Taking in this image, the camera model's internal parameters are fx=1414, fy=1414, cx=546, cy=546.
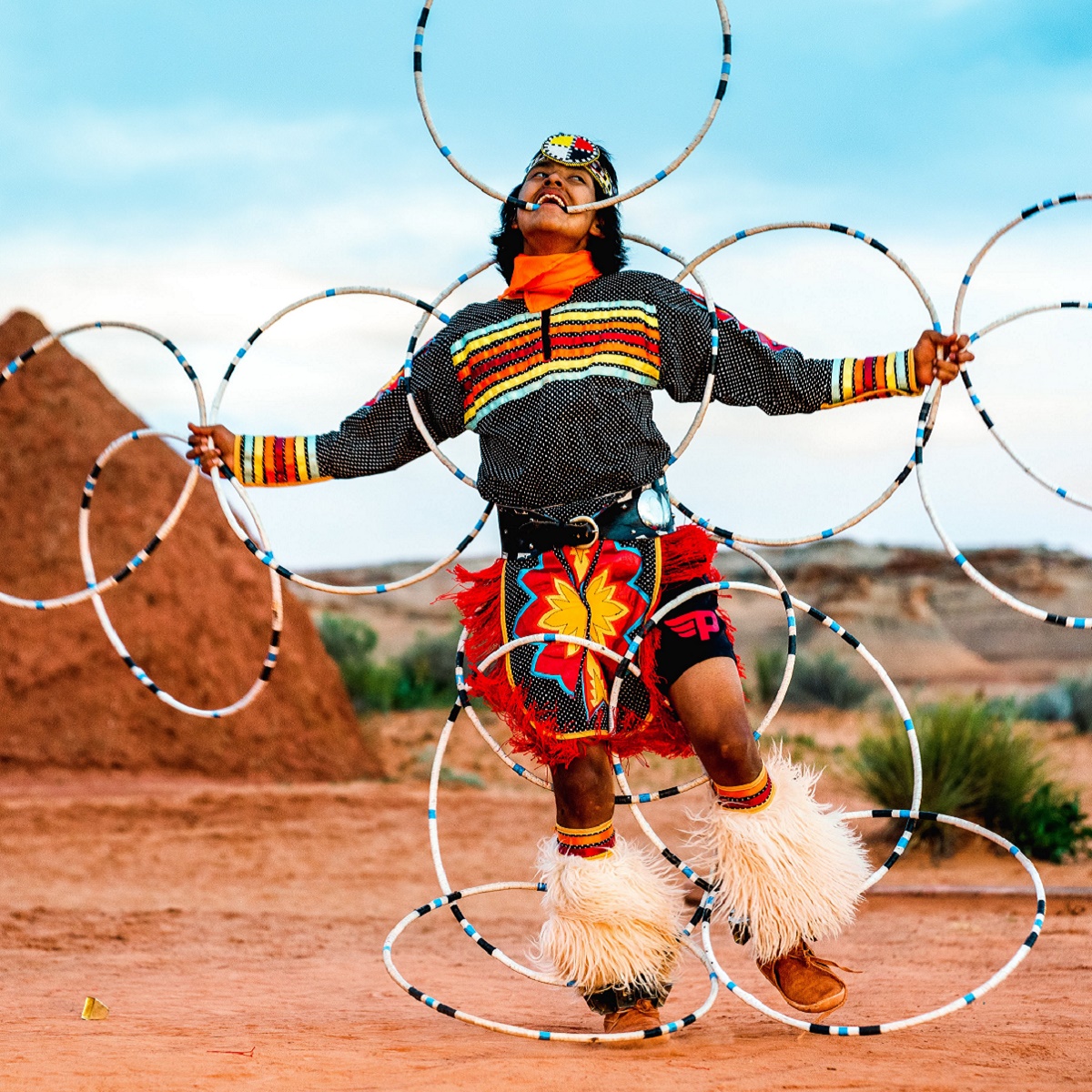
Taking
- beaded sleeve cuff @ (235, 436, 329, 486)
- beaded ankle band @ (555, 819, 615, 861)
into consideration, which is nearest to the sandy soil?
beaded ankle band @ (555, 819, 615, 861)

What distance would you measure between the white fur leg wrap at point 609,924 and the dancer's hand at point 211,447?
176 centimetres

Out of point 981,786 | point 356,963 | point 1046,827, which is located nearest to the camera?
point 356,963

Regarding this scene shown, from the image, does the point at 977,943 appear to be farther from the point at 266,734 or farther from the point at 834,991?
the point at 266,734

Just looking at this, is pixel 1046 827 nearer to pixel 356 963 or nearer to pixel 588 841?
pixel 356 963

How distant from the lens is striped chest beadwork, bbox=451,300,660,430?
4.35 metres

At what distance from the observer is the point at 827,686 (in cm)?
1958

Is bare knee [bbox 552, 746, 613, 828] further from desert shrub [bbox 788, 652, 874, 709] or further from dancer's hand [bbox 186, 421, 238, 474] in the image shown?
desert shrub [bbox 788, 652, 874, 709]

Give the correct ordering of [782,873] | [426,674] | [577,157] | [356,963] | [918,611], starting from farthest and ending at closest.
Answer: [918,611]
[426,674]
[356,963]
[577,157]
[782,873]

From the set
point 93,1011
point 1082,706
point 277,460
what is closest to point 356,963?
point 93,1011

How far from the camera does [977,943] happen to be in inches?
254

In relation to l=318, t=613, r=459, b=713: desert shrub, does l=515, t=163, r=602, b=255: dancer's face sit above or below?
above

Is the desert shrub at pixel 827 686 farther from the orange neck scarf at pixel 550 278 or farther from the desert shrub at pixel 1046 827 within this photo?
the orange neck scarf at pixel 550 278

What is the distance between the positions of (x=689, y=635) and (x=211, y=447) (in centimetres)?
182

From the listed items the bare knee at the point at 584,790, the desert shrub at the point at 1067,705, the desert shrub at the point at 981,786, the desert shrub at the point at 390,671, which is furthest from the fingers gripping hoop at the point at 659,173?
the desert shrub at the point at 1067,705
